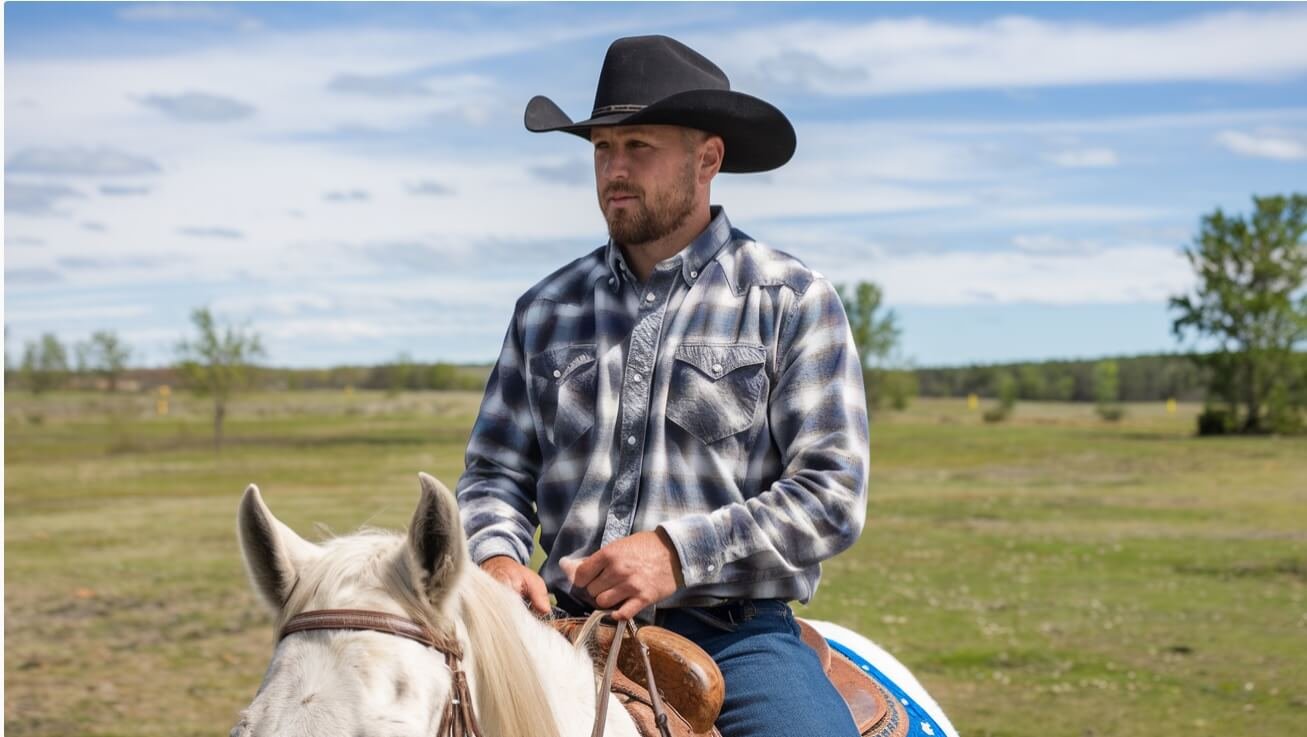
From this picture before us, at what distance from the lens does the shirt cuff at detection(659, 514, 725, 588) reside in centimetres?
339

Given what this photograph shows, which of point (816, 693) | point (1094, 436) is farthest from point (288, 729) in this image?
point (1094, 436)

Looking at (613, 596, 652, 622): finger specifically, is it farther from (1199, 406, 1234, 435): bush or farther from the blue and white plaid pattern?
(1199, 406, 1234, 435): bush

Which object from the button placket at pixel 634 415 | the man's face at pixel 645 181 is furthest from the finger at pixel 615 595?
the man's face at pixel 645 181

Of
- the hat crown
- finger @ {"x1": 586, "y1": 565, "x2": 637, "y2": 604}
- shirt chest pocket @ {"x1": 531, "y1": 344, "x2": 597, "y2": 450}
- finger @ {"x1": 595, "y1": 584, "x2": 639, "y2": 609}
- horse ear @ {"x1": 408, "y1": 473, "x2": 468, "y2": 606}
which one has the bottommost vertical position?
finger @ {"x1": 595, "y1": 584, "x2": 639, "y2": 609}

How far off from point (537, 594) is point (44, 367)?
3785 inches

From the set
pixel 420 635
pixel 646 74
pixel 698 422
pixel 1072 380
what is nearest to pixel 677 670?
pixel 698 422

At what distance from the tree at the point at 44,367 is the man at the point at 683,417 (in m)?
92.1

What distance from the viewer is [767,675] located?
3.58 meters

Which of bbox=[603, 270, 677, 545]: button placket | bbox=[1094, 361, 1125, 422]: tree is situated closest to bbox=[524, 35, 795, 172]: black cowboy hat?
bbox=[603, 270, 677, 545]: button placket

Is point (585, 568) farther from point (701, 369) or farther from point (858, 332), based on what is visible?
point (858, 332)

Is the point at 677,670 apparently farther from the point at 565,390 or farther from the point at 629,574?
the point at 565,390

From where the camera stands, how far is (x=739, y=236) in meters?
4.21

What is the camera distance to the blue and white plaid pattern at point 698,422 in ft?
11.9

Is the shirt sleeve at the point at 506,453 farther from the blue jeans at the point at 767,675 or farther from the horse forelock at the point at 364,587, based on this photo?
the horse forelock at the point at 364,587
